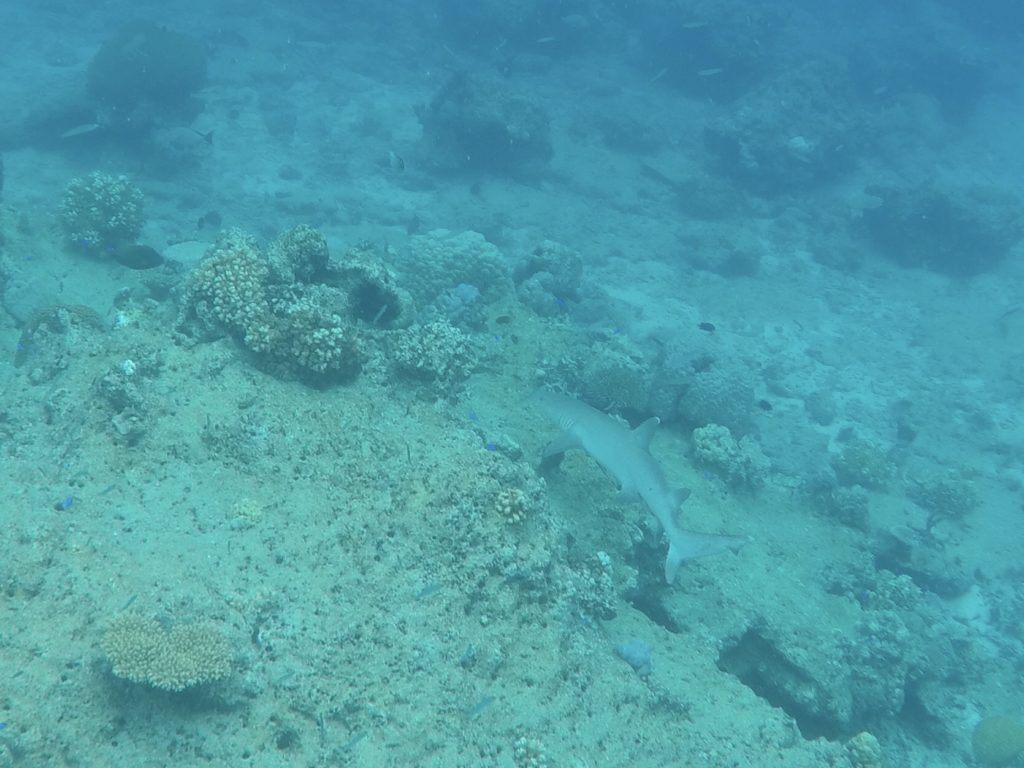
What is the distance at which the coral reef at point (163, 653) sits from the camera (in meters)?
4.21

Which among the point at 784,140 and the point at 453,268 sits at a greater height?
the point at 453,268

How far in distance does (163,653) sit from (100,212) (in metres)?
10.8

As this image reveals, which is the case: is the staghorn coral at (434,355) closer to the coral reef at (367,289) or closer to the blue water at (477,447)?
the blue water at (477,447)

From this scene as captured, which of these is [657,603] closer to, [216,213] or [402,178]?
[216,213]

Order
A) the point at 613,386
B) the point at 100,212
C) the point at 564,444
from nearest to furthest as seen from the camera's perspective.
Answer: the point at 564,444 < the point at 613,386 < the point at 100,212

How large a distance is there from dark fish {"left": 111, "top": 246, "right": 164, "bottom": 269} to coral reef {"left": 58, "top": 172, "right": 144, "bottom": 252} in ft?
7.62

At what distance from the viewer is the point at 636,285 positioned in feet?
64.4

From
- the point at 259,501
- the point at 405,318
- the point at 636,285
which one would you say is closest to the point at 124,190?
the point at 405,318

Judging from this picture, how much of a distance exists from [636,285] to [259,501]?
15.8 m

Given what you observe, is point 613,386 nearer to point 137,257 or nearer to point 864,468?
point 864,468

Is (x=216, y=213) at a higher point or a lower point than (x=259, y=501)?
lower

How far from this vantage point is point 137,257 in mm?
10039

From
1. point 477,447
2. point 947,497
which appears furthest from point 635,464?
point 947,497

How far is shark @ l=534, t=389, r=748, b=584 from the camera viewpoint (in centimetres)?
636
